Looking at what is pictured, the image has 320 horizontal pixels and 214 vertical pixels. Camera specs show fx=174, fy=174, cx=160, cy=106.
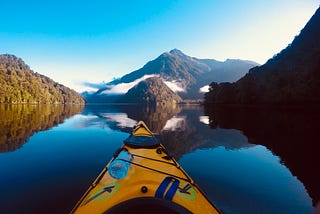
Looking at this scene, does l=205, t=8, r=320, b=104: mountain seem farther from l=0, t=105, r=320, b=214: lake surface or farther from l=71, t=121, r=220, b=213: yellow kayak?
l=71, t=121, r=220, b=213: yellow kayak

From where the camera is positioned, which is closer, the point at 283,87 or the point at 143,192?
the point at 143,192

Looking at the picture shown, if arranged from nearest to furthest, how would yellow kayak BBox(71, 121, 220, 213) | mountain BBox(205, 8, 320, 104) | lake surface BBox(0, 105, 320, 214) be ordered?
yellow kayak BBox(71, 121, 220, 213), lake surface BBox(0, 105, 320, 214), mountain BBox(205, 8, 320, 104)

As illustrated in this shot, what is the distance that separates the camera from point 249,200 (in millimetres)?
8578

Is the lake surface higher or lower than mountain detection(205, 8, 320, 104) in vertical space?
lower

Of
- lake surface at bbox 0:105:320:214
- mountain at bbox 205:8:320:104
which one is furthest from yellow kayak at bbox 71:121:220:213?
mountain at bbox 205:8:320:104

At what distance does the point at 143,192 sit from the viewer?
18.2 feet

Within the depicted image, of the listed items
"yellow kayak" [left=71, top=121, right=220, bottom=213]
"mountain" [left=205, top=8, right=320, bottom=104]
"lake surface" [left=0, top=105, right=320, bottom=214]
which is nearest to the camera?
"yellow kayak" [left=71, top=121, right=220, bottom=213]

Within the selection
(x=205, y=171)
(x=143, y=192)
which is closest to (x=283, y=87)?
(x=205, y=171)

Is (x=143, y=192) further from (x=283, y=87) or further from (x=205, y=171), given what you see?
(x=283, y=87)

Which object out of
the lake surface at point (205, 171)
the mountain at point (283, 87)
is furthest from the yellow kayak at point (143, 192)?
the mountain at point (283, 87)

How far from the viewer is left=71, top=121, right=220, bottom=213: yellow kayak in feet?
16.5

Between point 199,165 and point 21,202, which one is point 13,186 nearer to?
point 21,202

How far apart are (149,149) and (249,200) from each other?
19.1ft

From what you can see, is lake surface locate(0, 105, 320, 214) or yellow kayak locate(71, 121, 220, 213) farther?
lake surface locate(0, 105, 320, 214)
